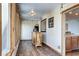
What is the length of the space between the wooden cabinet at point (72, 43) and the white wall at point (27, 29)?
678 cm

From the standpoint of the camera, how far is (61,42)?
5.11 metres

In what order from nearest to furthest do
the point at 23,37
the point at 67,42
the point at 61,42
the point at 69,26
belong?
1. the point at 61,42
2. the point at 67,42
3. the point at 69,26
4. the point at 23,37

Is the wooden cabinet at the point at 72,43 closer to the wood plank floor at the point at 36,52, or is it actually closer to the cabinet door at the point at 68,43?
the cabinet door at the point at 68,43

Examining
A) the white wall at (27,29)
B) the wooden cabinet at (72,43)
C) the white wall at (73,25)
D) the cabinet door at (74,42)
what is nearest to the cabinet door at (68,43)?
the wooden cabinet at (72,43)

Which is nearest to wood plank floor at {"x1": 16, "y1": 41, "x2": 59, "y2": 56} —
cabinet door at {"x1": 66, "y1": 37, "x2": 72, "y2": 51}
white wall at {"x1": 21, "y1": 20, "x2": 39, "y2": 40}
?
cabinet door at {"x1": 66, "y1": 37, "x2": 72, "y2": 51}

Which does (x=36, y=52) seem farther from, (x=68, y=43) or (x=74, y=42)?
(x=74, y=42)

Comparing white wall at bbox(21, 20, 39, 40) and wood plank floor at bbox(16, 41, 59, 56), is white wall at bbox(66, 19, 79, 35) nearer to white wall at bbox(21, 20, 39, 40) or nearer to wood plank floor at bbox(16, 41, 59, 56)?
white wall at bbox(21, 20, 39, 40)

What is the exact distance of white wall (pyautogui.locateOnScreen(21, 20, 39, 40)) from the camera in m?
12.3

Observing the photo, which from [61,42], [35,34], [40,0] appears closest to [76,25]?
[35,34]

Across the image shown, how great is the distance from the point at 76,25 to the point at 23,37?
16.8ft

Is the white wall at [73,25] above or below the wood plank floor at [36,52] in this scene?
above

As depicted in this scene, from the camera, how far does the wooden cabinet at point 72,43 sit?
5.76 metres

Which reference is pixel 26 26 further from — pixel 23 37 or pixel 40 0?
pixel 40 0

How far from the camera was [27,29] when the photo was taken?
40.7ft
